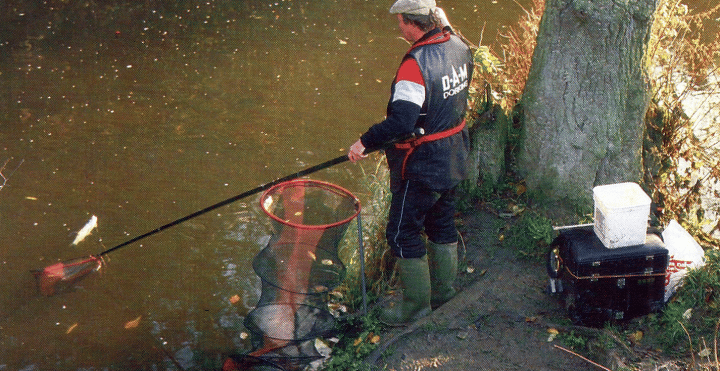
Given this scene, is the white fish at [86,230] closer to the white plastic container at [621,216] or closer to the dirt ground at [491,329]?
the dirt ground at [491,329]

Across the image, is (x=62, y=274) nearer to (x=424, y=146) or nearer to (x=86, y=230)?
(x=86, y=230)

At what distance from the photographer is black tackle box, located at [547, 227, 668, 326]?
4.15 metres

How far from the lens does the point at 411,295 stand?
465 cm

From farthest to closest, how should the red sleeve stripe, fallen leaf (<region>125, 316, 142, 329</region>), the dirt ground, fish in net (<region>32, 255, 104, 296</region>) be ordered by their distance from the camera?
fish in net (<region>32, 255, 104, 296</region>) < fallen leaf (<region>125, 316, 142, 329</region>) < the dirt ground < the red sleeve stripe

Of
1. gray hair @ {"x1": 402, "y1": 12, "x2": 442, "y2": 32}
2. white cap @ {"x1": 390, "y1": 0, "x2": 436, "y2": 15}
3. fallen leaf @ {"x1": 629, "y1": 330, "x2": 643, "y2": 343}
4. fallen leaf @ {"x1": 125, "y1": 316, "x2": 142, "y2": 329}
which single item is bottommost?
fallen leaf @ {"x1": 125, "y1": 316, "x2": 142, "y2": 329}

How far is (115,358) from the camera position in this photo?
4.97 metres

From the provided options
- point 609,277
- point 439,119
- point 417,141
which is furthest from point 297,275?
point 609,277

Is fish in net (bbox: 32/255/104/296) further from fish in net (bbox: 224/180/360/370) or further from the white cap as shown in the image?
the white cap

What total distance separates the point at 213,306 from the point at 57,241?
Answer: 1.48 m

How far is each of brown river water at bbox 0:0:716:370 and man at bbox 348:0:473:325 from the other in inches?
54.7

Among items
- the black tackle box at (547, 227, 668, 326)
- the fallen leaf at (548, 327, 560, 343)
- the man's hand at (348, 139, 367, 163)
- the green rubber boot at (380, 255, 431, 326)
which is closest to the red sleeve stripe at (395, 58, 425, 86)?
the man's hand at (348, 139, 367, 163)

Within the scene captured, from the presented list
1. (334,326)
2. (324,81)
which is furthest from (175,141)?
(334,326)

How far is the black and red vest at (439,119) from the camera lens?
411 cm

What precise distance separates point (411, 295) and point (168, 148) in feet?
11.1
